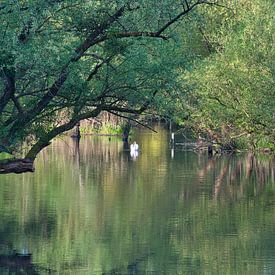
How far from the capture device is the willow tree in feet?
53.0

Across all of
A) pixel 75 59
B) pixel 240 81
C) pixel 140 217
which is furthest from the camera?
pixel 240 81

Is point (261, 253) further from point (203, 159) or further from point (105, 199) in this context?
point (203, 159)

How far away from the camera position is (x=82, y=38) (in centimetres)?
1786

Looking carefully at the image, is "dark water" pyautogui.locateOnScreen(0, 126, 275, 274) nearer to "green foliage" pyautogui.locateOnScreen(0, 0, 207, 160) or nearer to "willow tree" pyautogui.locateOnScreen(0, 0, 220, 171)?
"willow tree" pyautogui.locateOnScreen(0, 0, 220, 171)

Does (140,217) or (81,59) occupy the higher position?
(81,59)

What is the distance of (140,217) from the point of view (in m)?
22.9

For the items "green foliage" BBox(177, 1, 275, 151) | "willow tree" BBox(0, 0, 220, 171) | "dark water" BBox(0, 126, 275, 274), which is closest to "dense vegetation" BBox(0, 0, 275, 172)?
"willow tree" BBox(0, 0, 220, 171)

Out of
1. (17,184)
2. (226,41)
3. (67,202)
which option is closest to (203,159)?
(226,41)

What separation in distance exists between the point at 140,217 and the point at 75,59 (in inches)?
265

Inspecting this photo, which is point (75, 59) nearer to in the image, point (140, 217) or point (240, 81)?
point (140, 217)

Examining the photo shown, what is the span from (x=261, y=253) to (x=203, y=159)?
22281 millimetres

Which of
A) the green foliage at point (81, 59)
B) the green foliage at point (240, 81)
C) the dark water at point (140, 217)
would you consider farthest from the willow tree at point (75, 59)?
the green foliage at point (240, 81)

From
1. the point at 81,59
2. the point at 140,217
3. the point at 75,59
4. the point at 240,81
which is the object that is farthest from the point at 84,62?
the point at 240,81

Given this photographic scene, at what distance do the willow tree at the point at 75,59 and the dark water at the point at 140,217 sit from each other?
2323 millimetres
